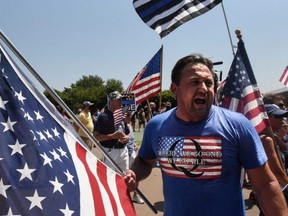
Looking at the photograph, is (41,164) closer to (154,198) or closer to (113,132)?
(113,132)

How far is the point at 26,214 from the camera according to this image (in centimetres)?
179

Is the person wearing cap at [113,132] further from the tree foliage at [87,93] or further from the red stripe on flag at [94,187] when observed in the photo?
the tree foliage at [87,93]

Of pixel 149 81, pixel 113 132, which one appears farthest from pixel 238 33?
pixel 149 81

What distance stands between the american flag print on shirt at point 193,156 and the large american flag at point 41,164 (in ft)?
1.44

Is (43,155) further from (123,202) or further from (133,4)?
(133,4)

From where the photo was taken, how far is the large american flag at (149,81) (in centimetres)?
745

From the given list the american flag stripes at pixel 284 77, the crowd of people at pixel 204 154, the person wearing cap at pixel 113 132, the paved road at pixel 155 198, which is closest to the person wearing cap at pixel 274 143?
the crowd of people at pixel 204 154

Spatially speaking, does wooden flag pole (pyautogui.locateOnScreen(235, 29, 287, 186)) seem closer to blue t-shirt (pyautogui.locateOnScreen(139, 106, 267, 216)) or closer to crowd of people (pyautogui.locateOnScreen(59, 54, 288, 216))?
crowd of people (pyautogui.locateOnScreen(59, 54, 288, 216))

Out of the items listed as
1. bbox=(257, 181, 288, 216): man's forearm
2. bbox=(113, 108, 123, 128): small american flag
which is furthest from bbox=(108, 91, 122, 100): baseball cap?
bbox=(257, 181, 288, 216): man's forearm

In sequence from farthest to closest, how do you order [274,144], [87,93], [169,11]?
[87,93] < [169,11] < [274,144]

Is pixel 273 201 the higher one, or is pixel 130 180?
pixel 130 180

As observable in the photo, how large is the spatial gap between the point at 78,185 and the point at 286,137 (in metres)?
3.61

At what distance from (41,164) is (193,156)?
953 millimetres

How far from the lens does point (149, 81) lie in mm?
7512
